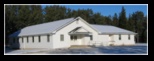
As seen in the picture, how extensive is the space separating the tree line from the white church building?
11.3ft

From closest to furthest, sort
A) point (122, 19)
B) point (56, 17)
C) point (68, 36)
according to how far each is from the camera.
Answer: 1. point (68, 36)
2. point (122, 19)
3. point (56, 17)

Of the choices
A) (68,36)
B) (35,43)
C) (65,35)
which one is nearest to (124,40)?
(68,36)

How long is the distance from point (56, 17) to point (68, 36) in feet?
52.5

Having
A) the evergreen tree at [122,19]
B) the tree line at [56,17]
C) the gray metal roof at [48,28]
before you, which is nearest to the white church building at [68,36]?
the gray metal roof at [48,28]

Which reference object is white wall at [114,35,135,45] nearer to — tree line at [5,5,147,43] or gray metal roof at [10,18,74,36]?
tree line at [5,5,147,43]

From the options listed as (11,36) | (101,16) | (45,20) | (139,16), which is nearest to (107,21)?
(101,16)

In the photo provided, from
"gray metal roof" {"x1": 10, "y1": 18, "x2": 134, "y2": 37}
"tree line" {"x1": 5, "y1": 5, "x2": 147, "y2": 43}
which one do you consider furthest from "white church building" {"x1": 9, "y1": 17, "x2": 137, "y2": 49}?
"tree line" {"x1": 5, "y1": 5, "x2": 147, "y2": 43}

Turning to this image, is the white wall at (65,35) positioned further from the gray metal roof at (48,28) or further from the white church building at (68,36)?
the gray metal roof at (48,28)

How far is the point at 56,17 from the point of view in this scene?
46.7 meters

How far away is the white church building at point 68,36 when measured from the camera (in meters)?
30.0

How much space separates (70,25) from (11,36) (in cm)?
1193

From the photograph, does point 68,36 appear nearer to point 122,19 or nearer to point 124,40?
point 124,40

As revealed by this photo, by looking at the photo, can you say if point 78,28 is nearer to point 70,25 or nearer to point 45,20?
Answer: point 70,25

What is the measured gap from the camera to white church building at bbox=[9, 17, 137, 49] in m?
30.0
